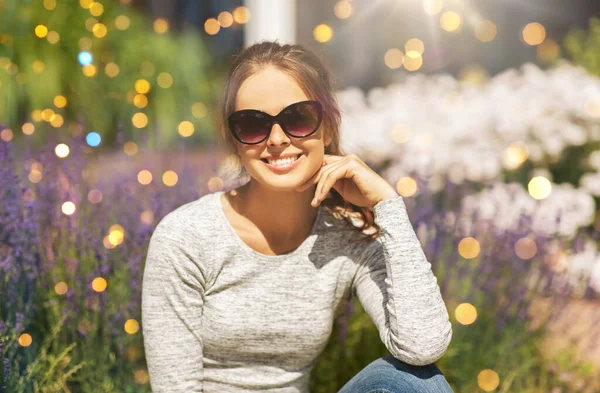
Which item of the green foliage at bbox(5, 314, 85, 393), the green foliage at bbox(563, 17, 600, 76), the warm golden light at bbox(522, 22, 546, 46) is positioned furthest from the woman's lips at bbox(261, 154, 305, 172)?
the warm golden light at bbox(522, 22, 546, 46)

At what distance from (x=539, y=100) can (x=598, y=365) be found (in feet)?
5.63

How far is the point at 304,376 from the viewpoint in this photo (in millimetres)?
1932

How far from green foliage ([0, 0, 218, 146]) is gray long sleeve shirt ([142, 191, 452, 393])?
2.16 meters

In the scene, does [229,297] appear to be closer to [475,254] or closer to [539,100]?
[475,254]

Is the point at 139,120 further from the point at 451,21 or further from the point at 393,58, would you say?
the point at 451,21

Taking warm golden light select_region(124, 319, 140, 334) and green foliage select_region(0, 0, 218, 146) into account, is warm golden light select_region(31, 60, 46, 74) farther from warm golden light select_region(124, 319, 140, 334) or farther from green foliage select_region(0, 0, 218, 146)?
warm golden light select_region(124, 319, 140, 334)

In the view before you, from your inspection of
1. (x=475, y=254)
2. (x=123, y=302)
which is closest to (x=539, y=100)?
(x=475, y=254)

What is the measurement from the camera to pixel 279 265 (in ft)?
5.92

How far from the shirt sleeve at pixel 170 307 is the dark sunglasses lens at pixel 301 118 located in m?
0.42

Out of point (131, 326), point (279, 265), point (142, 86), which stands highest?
point (142, 86)

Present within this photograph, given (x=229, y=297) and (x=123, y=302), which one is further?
(x=123, y=302)

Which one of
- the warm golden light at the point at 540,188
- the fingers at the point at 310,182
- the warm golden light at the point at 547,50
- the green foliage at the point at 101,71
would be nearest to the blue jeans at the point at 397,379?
the fingers at the point at 310,182

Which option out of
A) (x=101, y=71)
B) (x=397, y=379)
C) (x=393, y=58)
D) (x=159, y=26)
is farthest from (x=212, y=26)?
(x=397, y=379)

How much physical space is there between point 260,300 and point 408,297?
419mm
